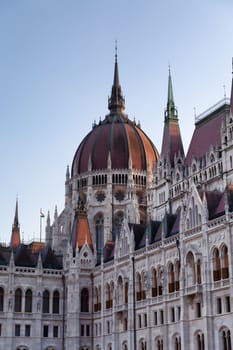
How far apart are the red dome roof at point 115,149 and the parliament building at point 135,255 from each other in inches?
7.4

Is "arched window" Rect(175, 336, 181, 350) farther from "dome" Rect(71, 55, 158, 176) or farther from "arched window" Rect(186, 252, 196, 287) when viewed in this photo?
"dome" Rect(71, 55, 158, 176)

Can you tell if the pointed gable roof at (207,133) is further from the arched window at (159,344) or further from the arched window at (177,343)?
the arched window at (177,343)

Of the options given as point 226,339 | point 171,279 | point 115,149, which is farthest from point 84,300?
point 115,149

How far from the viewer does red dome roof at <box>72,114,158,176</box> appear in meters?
110

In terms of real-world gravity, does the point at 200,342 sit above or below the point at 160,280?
below

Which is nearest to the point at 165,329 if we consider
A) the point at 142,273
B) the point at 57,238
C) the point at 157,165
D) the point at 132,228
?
the point at 142,273

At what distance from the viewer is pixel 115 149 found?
110 m

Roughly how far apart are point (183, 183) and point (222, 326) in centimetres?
2998

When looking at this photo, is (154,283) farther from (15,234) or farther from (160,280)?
(15,234)

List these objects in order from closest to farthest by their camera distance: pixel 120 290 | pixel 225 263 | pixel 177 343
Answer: pixel 225 263 → pixel 177 343 → pixel 120 290

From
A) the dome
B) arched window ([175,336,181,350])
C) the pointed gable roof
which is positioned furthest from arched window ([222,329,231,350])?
the dome

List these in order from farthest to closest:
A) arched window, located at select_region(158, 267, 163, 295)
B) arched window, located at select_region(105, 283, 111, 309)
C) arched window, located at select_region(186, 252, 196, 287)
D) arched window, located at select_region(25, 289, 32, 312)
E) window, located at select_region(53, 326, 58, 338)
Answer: window, located at select_region(53, 326, 58, 338) < arched window, located at select_region(25, 289, 32, 312) < arched window, located at select_region(105, 283, 111, 309) < arched window, located at select_region(158, 267, 163, 295) < arched window, located at select_region(186, 252, 196, 287)

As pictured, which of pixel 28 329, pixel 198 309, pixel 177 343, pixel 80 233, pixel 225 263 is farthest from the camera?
pixel 80 233

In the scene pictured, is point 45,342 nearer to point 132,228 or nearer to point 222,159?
point 132,228
